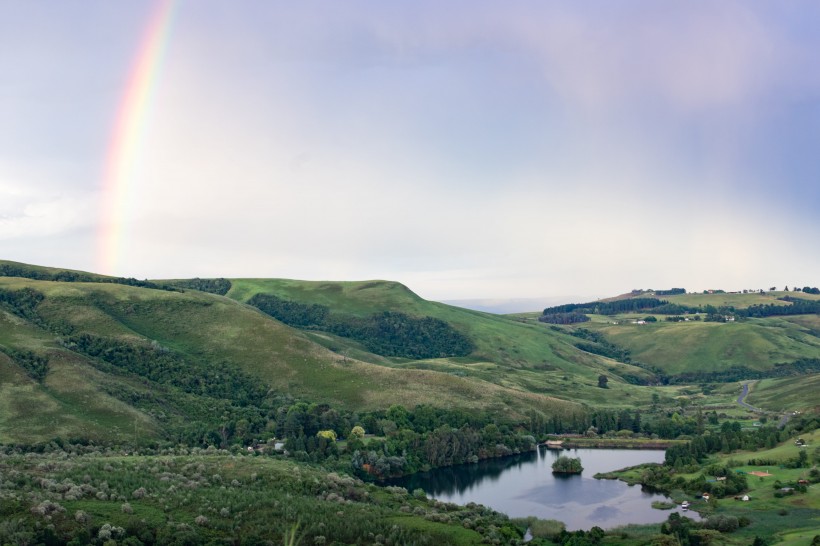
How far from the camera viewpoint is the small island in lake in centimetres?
14925

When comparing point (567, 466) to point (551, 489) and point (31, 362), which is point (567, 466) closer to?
point (551, 489)

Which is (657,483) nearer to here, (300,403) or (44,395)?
(300,403)

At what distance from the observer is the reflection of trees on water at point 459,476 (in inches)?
5335

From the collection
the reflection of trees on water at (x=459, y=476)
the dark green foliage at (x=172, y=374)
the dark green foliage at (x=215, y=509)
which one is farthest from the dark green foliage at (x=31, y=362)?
the reflection of trees on water at (x=459, y=476)

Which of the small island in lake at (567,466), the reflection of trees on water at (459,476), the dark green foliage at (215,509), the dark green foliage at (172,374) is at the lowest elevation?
the reflection of trees on water at (459,476)

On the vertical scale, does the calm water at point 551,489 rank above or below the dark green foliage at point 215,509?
below

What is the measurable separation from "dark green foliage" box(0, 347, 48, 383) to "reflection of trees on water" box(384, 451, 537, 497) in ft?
289

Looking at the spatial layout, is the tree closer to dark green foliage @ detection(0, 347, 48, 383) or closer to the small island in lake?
the small island in lake

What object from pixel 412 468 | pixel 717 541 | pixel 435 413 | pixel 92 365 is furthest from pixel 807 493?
pixel 92 365

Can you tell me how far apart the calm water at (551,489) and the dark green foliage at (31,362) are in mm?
89112

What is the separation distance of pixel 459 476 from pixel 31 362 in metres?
107

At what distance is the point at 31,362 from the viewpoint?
16875cm

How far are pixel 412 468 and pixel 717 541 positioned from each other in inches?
2780

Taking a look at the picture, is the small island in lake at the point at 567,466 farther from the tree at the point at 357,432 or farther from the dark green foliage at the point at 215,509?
the dark green foliage at the point at 215,509
